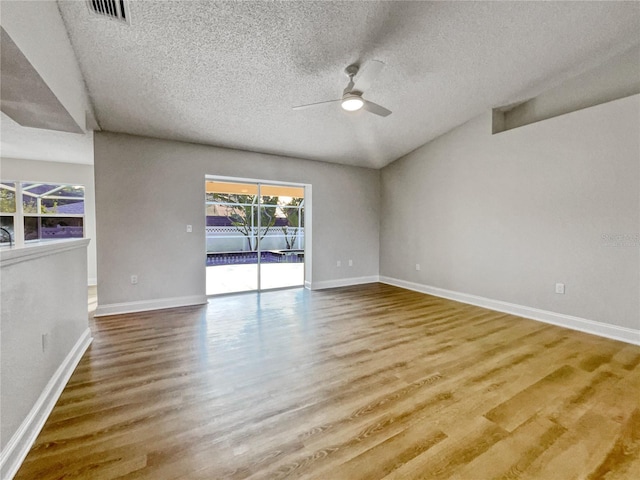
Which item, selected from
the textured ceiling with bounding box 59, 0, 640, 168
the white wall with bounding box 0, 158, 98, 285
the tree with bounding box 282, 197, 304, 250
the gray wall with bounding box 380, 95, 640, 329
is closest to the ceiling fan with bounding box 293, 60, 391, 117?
the textured ceiling with bounding box 59, 0, 640, 168

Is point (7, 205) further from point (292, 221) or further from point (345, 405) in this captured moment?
point (345, 405)

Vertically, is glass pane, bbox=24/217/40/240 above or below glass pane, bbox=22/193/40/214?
below

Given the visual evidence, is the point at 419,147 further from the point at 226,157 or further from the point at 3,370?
the point at 3,370

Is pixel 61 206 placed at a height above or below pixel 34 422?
above

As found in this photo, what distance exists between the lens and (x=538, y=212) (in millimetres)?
3816

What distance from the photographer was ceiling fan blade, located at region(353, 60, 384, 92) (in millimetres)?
2393

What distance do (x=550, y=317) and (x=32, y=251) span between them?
5293 millimetres

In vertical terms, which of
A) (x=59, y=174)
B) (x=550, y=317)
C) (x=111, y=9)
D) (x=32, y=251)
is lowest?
(x=550, y=317)

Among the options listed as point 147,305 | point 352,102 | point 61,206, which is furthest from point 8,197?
point 352,102

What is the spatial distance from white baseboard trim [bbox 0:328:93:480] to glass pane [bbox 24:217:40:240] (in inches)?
203

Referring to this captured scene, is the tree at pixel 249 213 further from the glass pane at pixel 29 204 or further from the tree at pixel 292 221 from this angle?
the glass pane at pixel 29 204

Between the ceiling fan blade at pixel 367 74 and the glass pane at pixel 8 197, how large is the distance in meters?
7.14

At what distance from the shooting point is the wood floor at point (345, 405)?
146cm

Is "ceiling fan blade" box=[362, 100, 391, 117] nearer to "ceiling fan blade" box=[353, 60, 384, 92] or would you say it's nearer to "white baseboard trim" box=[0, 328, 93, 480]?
"ceiling fan blade" box=[353, 60, 384, 92]
